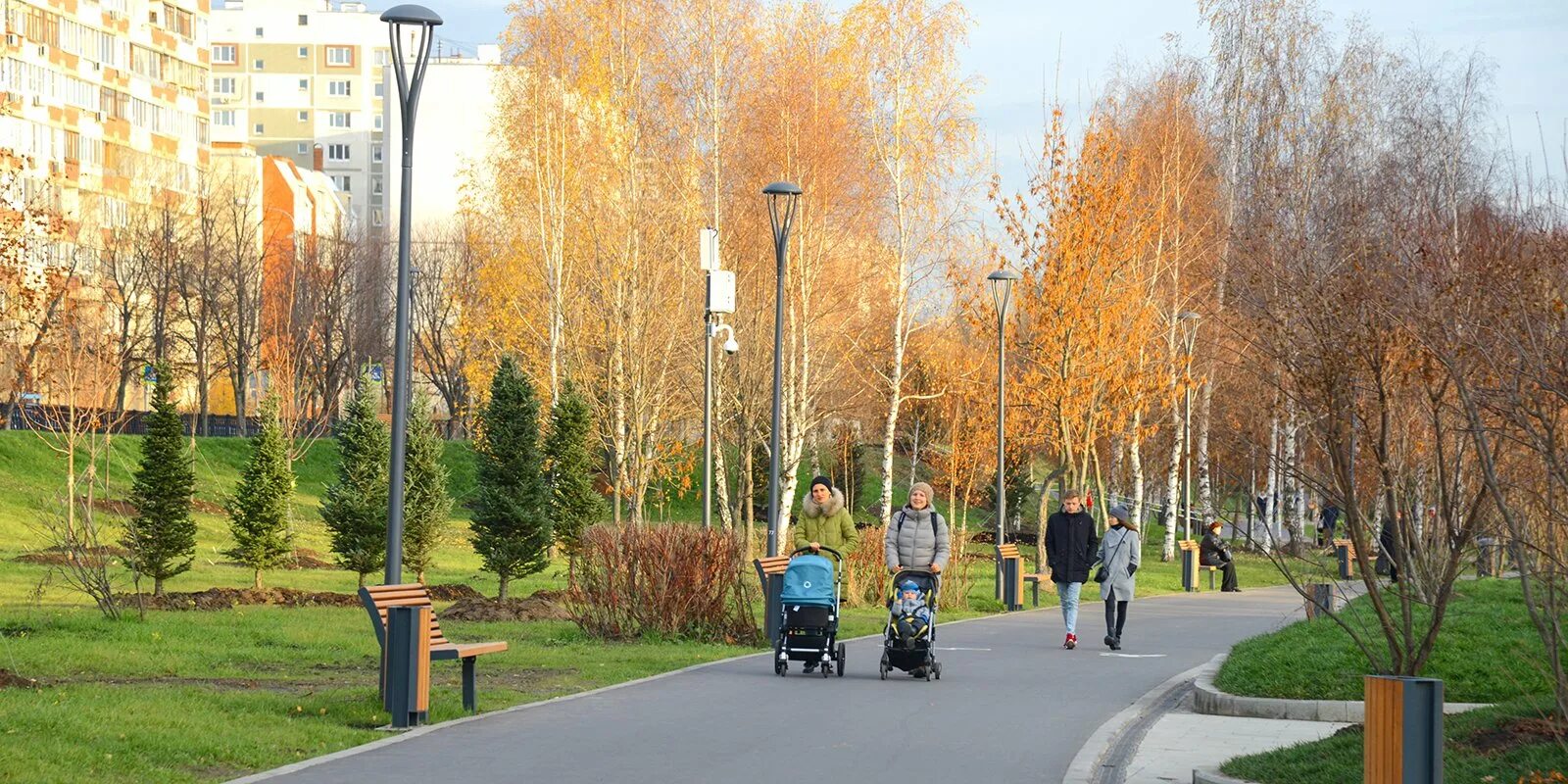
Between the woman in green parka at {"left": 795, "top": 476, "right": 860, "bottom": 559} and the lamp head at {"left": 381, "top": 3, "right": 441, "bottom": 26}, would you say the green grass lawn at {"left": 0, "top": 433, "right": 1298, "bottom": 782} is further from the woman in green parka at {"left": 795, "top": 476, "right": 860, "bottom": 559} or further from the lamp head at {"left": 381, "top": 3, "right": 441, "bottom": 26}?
the lamp head at {"left": 381, "top": 3, "right": 441, "bottom": 26}

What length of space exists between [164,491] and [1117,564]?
1441cm

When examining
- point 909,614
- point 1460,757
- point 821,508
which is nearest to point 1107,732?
Answer: point 1460,757

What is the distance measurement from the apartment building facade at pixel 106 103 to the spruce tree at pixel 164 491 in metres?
40.4

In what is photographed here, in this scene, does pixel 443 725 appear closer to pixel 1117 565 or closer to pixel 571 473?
pixel 1117 565

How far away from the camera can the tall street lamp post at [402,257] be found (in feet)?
45.8

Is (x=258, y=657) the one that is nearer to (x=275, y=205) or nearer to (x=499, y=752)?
(x=499, y=752)

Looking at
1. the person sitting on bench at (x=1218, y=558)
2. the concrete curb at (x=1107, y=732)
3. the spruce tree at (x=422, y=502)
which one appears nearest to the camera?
the concrete curb at (x=1107, y=732)

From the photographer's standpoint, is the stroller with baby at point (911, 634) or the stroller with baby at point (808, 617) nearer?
the stroller with baby at point (911, 634)

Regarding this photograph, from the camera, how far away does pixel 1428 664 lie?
15.3 metres

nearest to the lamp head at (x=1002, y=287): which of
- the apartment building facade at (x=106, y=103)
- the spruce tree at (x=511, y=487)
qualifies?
the spruce tree at (x=511, y=487)

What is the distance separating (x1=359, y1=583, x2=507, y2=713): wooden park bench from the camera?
13094mm

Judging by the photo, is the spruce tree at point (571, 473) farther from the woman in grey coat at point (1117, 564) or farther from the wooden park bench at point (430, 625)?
the wooden park bench at point (430, 625)

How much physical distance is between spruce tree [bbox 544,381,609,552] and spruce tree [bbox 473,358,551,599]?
19.9ft

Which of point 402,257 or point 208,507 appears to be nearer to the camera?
point 402,257
